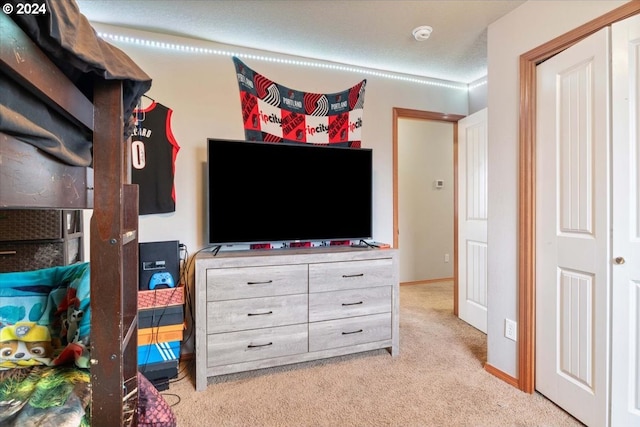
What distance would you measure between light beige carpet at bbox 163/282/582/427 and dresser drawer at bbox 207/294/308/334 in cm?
36

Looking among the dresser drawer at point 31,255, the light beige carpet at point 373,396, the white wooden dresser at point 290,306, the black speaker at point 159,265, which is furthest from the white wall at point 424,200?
the dresser drawer at point 31,255

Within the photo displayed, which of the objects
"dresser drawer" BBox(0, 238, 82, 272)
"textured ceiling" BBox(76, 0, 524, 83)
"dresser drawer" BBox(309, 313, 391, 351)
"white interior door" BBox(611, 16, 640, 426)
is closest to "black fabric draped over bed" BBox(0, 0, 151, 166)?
"dresser drawer" BBox(0, 238, 82, 272)

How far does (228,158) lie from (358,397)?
1.73 meters

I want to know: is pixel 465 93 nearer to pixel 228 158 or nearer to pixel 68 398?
pixel 228 158

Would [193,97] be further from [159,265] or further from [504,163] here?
[504,163]

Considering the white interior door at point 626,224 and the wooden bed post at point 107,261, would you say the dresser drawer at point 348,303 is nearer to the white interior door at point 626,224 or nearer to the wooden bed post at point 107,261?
the white interior door at point 626,224

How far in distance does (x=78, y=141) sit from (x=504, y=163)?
2.20 m

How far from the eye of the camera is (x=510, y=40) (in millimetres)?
1931

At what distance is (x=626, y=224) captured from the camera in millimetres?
1374

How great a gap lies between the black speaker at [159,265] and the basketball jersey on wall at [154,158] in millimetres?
299

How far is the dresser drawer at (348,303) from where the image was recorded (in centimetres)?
209

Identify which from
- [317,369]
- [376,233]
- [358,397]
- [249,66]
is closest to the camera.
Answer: [358,397]

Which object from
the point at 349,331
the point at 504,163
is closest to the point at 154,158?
the point at 349,331

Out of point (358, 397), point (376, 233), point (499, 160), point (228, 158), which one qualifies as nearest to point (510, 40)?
point (499, 160)
